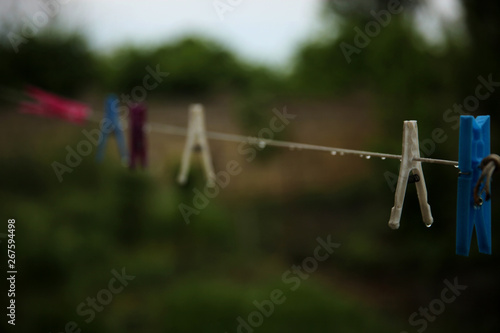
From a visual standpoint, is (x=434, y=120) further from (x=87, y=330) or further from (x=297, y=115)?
(x=87, y=330)

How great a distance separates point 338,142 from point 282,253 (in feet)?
4.71

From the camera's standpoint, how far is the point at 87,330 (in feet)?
13.9

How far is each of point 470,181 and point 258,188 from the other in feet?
17.0

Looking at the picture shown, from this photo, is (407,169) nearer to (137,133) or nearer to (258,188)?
(137,133)

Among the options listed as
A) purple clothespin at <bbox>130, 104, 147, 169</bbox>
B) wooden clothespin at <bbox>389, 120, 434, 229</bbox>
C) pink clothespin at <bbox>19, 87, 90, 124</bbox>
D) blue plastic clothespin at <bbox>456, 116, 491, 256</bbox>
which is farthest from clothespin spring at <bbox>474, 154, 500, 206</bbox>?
pink clothespin at <bbox>19, 87, 90, 124</bbox>

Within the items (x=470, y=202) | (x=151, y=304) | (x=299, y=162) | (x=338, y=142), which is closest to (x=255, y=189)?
(x=299, y=162)

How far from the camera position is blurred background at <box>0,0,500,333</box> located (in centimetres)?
404

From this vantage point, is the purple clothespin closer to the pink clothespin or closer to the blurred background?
the pink clothespin

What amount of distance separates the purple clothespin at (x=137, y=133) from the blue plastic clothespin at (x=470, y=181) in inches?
56.8

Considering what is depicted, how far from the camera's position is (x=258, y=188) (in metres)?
6.23

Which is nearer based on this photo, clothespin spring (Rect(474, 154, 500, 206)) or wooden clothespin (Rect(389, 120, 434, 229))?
clothespin spring (Rect(474, 154, 500, 206))

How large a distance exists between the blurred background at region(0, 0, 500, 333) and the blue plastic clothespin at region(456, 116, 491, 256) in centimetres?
259

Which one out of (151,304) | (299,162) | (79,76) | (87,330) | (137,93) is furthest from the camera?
(137,93)

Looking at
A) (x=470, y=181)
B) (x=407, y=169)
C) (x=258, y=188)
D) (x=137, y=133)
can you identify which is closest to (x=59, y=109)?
(x=137, y=133)
